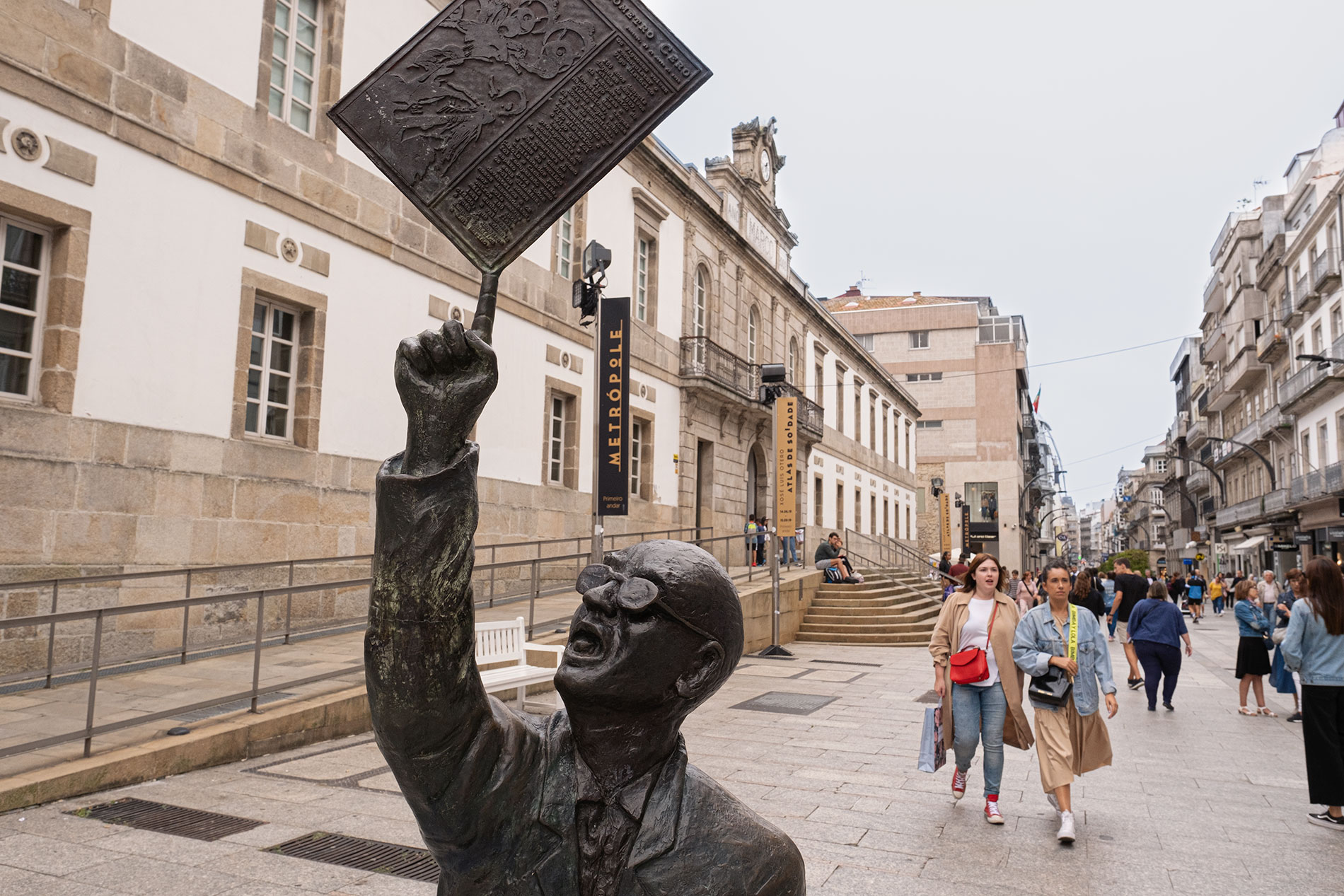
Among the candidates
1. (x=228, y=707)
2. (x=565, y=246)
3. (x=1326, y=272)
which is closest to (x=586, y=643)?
(x=228, y=707)

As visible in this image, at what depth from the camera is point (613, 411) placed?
460 inches

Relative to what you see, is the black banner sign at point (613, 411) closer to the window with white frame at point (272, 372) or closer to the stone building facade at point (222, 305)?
the stone building facade at point (222, 305)

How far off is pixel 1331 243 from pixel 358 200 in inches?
1243

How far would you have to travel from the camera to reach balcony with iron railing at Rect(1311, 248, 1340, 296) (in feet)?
95.2

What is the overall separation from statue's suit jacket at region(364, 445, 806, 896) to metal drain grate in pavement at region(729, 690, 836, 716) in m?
8.12

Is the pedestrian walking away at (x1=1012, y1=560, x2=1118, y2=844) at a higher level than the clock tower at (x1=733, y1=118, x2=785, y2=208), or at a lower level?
lower

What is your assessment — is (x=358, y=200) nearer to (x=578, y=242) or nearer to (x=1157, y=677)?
(x=578, y=242)

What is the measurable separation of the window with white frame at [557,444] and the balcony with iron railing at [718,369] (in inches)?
193

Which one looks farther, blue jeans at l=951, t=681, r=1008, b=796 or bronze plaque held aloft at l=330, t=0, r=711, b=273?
blue jeans at l=951, t=681, r=1008, b=796

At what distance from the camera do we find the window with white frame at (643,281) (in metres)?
19.4

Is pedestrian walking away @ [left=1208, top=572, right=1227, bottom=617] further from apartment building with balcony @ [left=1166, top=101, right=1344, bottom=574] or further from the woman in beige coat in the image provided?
the woman in beige coat

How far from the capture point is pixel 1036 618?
5770 millimetres

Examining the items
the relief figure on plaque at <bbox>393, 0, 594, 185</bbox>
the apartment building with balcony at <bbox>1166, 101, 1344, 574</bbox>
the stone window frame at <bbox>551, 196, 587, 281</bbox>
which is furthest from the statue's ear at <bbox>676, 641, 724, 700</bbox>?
the apartment building with balcony at <bbox>1166, 101, 1344, 574</bbox>

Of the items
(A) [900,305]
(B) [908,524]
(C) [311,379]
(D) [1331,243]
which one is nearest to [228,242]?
(C) [311,379]
